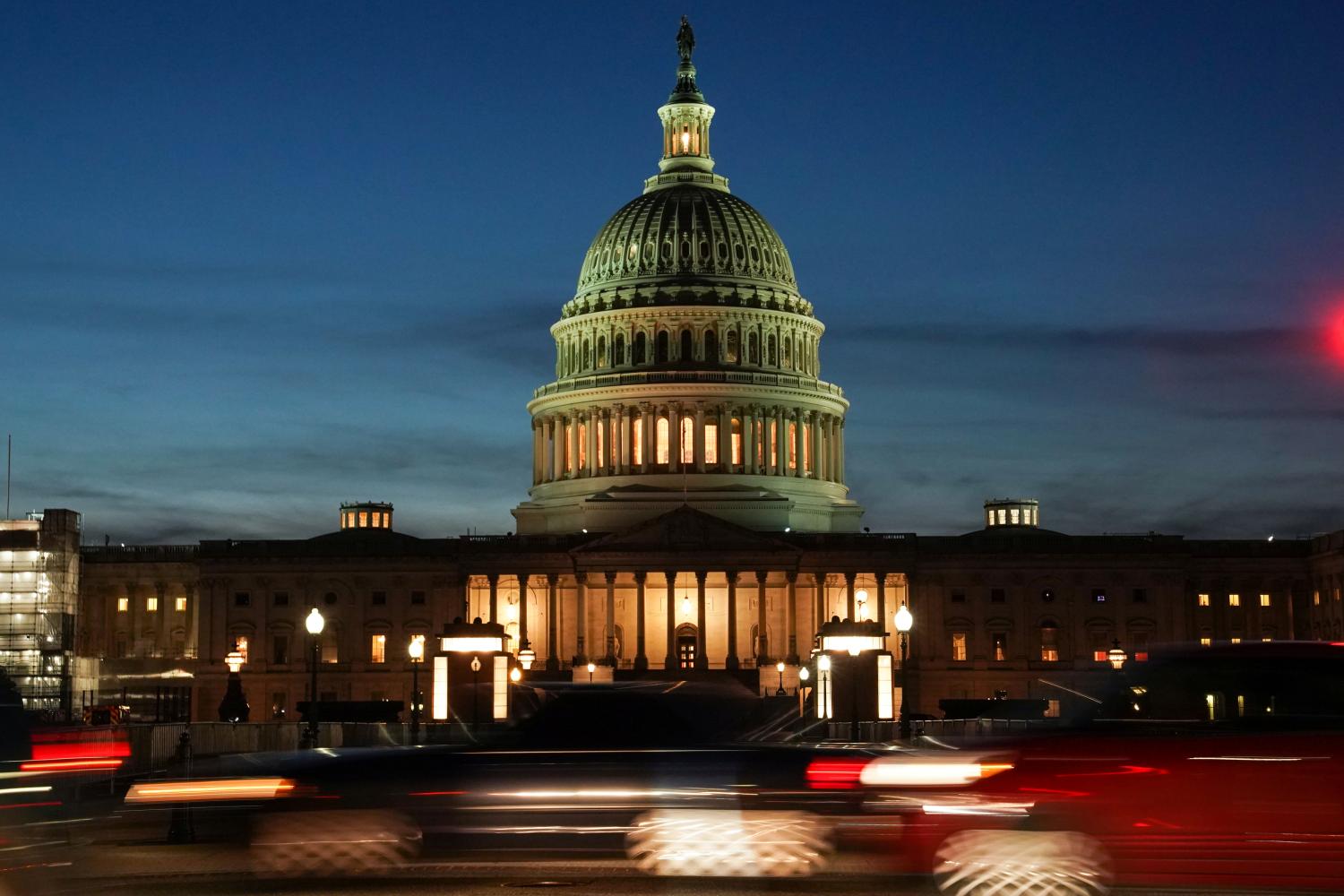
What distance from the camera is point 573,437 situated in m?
150

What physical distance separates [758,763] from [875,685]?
48.1m

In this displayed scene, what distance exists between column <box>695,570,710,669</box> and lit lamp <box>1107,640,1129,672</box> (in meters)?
24.3

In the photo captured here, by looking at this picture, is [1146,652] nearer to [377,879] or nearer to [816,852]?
[816,852]

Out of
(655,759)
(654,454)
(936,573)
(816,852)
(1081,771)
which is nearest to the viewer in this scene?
(1081,771)

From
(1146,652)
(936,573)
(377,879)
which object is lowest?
(377,879)

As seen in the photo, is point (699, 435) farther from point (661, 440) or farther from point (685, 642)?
point (685, 642)

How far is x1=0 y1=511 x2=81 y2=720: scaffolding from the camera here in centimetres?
12562

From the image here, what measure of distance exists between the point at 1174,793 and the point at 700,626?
11067 centimetres

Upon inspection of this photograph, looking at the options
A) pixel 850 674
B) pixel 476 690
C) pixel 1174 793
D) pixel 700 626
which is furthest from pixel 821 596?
pixel 1174 793

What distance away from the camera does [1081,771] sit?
21.8 m

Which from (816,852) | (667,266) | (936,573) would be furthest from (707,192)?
(816,852)

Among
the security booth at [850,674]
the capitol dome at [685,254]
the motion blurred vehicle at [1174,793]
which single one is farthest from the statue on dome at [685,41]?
the motion blurred vehicle at [1174,793]

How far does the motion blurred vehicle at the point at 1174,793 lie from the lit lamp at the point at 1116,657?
1111mm

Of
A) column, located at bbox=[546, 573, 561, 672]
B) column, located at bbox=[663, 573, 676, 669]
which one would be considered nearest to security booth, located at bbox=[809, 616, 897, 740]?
column, located at bbox=[663, 573, 676, 669]
